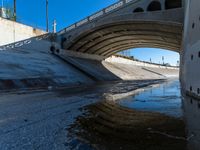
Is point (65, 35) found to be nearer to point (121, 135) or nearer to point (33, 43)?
point (33, 43)

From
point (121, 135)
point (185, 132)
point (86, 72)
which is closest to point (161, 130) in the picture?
point (185, 132)

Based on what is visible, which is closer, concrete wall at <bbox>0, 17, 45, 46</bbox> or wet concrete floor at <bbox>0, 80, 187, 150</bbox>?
wet concrete floor at <bbox>0, 80, 187, 150</bbox>

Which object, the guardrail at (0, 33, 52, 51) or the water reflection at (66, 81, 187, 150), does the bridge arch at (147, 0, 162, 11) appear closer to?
the guardrail at (0, 33, 52, 51)

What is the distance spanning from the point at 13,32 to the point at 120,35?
2104cm

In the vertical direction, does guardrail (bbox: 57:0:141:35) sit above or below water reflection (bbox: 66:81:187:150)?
above

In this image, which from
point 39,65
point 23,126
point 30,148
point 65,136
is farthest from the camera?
point 39,65

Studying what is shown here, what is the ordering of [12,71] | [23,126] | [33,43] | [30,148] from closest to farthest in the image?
[30,148]
[23,126]
[12,71]
[33,43]

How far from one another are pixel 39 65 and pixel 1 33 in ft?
49.8

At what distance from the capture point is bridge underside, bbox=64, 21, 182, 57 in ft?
138

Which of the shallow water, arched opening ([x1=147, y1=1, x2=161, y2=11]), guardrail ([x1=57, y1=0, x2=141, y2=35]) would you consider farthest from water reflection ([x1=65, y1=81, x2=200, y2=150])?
guardrail ([x1=57, y1=0, x2=141, y2=35])

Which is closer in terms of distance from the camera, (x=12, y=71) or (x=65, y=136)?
(x=65, y=136)

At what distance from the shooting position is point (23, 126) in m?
8.26

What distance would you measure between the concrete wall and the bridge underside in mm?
8436

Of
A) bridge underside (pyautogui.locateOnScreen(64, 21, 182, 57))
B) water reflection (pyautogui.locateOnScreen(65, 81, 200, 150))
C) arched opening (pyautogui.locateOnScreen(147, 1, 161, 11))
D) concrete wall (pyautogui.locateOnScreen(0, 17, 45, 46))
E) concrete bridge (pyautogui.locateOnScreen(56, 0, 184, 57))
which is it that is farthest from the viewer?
concrete wall (pyautogui.locateOnScreen(0, 17, 45, 46))
